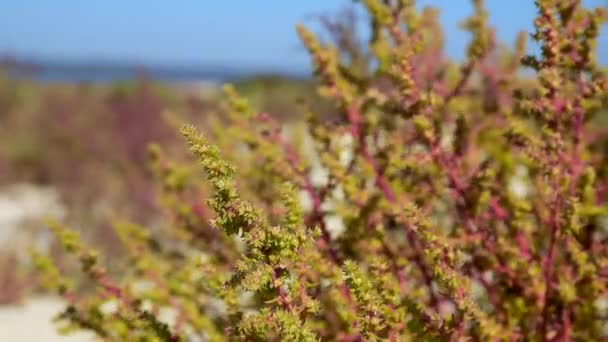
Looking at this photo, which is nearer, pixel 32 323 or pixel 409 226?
pixel 409 226

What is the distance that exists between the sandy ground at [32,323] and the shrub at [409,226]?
3.62 meters

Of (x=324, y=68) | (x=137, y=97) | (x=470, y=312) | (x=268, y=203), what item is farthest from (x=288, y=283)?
(x=137, y=97)

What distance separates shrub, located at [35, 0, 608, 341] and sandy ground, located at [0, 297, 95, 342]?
3.62 metres

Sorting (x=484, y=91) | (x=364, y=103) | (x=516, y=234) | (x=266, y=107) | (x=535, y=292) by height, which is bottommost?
(x=535, y=292)

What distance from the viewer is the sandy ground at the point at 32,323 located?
6.12m

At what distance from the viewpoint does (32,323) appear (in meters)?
6.71

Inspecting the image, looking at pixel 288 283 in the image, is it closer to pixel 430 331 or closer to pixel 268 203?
pixel 430 331

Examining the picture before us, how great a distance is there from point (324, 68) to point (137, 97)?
1099 centimetres

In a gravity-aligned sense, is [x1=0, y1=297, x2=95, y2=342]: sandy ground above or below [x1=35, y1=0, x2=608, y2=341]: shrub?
above

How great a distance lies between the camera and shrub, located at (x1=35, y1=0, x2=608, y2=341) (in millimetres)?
1443

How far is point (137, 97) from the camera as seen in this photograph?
1296 cm

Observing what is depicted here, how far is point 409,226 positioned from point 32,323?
5.55 m

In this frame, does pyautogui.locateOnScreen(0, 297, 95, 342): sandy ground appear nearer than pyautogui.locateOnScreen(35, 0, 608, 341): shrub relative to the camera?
No

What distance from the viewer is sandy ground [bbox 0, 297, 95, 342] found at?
6123 mm
